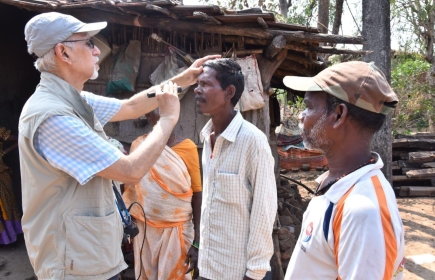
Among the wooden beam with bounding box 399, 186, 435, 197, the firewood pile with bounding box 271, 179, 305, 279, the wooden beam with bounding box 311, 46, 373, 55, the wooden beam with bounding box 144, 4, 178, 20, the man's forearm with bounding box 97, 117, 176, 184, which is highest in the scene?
the wooden beam with bounding box 144, 4, 178, 20

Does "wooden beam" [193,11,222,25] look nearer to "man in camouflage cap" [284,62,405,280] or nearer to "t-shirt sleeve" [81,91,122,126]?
"t-shirt sleeve" [81,91,122,126]

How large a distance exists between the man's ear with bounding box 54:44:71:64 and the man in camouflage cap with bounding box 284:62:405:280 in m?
1.12

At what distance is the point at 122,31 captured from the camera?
16.1ft

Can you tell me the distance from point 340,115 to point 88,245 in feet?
4.06

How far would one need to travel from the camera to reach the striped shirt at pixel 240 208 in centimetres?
218

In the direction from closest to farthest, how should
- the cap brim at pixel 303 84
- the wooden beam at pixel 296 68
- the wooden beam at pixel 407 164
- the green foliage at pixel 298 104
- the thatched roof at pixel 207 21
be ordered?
1. the cap brim at pixel 303 84
2. the thatched roof at pixel 207 21
3. the wooden beam at pixel 296 68
4. the wooden beam at pixel 407 164
5. the green foliage at pixel 298 104

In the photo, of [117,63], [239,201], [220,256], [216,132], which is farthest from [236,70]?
[117,63]

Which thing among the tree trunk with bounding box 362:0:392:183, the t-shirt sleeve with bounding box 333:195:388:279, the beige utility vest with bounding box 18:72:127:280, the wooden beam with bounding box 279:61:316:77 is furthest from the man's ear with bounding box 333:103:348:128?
the tree trunk with bounding box 362:0:392:183

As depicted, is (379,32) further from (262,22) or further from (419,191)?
(419,191)

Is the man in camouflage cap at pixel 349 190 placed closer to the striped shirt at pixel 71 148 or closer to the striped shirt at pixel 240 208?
the striped shirt at pixel 240 208

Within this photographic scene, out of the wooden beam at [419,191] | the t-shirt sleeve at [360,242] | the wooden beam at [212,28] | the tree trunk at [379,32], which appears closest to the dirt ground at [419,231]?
the wooden beam at [419,191]

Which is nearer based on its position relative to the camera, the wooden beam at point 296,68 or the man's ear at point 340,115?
the man's ear at point 340,115

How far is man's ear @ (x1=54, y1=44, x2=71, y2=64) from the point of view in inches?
74.3

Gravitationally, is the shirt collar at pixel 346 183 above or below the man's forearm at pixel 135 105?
below
